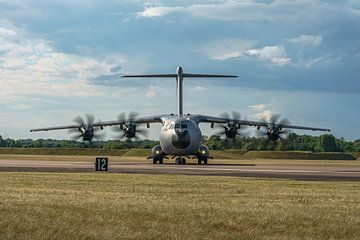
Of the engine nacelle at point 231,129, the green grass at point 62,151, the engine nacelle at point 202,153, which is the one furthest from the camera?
the green grass at point 62,151

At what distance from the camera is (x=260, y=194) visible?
2586 cm

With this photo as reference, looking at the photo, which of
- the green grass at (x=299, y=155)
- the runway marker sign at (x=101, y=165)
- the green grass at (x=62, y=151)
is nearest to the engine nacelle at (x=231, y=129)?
the runway marker sign at (x=101, y=165)

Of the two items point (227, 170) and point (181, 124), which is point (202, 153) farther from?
point (227, 170)

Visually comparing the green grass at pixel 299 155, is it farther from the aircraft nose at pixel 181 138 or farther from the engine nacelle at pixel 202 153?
the aircraft nose at pixel 181 138

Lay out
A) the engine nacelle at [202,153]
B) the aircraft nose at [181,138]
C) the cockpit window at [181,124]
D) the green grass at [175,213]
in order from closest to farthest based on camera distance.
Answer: the green grass at [175,213] < the aircraft nose at [181,138] < the cockpit window at [181,124] < the engine nacelle at [202,153]

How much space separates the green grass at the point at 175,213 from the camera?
55.1ft

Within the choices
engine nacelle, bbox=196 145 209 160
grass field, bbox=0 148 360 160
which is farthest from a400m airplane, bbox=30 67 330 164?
grass field, bbox=0 148 360 160

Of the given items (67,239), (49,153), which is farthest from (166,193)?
(49,153)

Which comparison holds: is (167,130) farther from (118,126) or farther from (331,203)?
(331,203)

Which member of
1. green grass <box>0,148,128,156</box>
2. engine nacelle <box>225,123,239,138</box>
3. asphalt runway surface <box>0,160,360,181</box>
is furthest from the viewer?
green grass <box>0,148,128,156</box>

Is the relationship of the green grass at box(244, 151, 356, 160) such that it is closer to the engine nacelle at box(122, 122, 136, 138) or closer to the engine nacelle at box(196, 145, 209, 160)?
the engine nacelle at box(196, 145, 209, 160)

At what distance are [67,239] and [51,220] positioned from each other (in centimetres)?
220

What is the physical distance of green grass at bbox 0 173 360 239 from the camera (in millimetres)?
16781

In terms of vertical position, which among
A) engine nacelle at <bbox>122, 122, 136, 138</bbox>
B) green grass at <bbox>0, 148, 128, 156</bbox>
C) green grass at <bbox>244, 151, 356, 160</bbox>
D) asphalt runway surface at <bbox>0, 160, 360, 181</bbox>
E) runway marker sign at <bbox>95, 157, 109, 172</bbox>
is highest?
engine nacelle at <bbox>122, 122, 136, 138</bbox>
